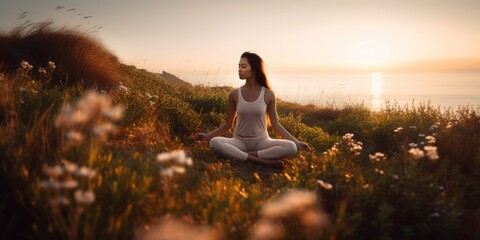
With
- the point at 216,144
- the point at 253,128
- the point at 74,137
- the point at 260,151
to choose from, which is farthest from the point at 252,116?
the point at 74,137

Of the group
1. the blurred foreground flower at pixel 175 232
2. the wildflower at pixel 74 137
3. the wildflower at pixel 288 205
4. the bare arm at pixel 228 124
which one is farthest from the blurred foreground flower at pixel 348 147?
the wildflower at pixel 74 137

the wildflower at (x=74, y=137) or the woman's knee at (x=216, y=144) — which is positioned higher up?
the wildflower at (x=74, y=137)

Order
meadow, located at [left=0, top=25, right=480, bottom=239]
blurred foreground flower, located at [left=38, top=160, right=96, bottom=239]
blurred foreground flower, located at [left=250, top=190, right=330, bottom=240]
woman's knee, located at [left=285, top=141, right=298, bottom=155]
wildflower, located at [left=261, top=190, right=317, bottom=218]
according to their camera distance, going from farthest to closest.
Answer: woman's knee, located at [left=285, top=141, right=298, bottom=155] → wildflower, located at [left=261, top=190, right=317, bottom=218] → blurred foreground flower, located at [left=250, top=190, right=330, bottom=240] → meadow, located at [left=0, top=25, right=480, bottom=239] → blurred foreground flower, located at [left=38, top=160, right=96, bottom=239]

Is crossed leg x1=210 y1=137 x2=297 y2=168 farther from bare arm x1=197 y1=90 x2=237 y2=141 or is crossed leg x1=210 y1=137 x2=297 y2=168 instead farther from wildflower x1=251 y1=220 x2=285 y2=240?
wildflower x1=251 y1=220 x2=285 y2=240

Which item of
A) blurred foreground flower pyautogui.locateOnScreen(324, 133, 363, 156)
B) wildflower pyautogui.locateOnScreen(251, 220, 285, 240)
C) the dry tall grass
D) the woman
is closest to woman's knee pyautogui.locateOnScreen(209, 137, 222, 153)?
the woman

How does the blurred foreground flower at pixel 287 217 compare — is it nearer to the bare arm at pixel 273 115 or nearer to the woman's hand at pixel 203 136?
the bare arm at pixel 273 115

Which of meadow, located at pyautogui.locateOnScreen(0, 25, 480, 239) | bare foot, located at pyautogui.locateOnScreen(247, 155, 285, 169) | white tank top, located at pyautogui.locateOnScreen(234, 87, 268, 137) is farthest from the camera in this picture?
white tank top, located at pyautogui.locateOnScreen(234, 87, 268, 137)

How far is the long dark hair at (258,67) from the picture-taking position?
23.4 ft

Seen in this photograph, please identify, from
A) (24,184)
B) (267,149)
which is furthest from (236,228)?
(267,149)

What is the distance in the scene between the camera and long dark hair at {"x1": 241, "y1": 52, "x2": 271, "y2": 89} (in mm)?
7141

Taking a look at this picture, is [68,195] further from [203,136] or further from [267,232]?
[203,136]

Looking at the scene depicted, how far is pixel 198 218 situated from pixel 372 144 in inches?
257

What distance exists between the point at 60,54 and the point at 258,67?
480 centimetres

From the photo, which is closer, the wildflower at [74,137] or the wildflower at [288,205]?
the wildflower at [74,137]
